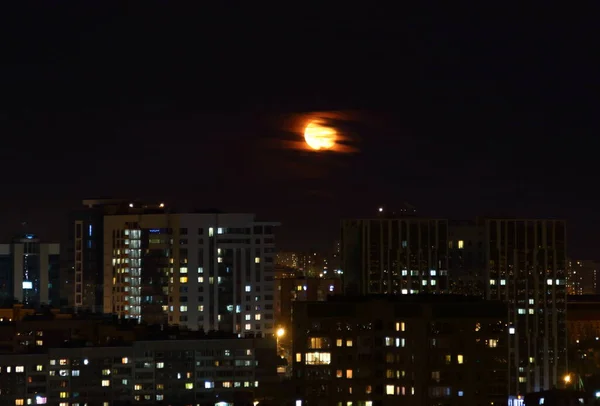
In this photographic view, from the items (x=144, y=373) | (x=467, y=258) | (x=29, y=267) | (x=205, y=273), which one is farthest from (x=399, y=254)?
(x=29, y=267)

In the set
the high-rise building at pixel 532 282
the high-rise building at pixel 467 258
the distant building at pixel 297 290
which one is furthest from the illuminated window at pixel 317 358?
the distant building at pixel 297 290

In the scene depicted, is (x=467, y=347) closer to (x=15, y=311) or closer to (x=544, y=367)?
(x=544, y=367)

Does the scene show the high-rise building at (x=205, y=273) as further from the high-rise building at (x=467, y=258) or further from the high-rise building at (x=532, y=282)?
the high-rise building at (x=532, y=282)

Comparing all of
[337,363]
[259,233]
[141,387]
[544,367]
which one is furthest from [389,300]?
[259,233]

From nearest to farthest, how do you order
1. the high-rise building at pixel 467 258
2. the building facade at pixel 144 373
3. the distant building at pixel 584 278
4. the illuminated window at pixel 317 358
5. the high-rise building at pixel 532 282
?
the illuminated window at pixel 317 358 < the building facade at pixel 144 373 < the high-rise building at pixel 532 282 < the high-rise building at pixel 467 258 < the distant building at pixel 584 278

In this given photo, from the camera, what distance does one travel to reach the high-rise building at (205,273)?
30297 mm

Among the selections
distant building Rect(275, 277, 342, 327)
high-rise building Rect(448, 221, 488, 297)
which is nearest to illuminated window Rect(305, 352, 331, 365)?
high-rise building Rect(448, 221, 488, 297)

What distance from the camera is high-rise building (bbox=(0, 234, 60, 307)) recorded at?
4116 centimetres

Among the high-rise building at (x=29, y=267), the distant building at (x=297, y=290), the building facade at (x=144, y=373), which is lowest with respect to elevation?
the building facade at (x=144, y=373)

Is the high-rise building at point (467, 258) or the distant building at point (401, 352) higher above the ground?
the high-rise building at point (467, 258)

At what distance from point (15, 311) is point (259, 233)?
4.53 meters

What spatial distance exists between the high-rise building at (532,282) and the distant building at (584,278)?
2164 centimetres

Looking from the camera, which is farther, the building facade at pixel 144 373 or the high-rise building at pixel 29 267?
the high-rise building at pixel 29 267

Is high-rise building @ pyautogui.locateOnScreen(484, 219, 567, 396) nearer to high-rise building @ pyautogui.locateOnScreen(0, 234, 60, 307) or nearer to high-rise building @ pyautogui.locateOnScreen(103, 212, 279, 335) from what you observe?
high-rise building @ pyautogui.locateOnScreen(103, 212, 279, 335)
